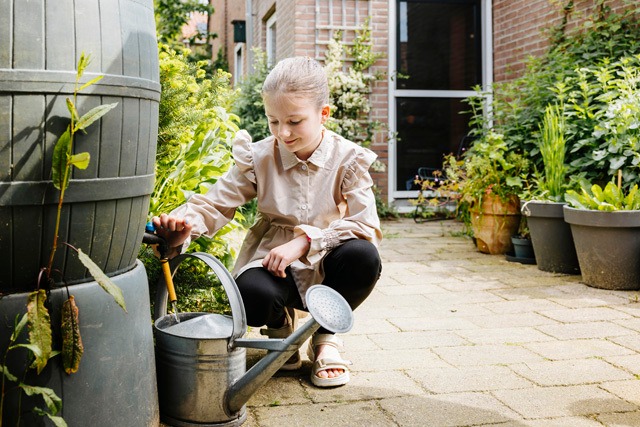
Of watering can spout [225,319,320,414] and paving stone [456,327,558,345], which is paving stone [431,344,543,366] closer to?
paving stone [456,327,558,345]

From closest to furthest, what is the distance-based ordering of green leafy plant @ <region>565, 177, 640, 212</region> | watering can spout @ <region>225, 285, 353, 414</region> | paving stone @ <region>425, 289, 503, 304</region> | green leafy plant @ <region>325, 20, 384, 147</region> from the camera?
watering can spout @ <region>225, 285, 353, 414</region> < paving stone @ <region>425, 289, 503, 304</region> < green leafy plant @ <region>565, 177, 640, 212</region> < green leafy plant @ <region>325, 20, 384, 147</region>

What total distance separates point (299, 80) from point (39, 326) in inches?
39.0

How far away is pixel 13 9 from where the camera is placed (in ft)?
4.50

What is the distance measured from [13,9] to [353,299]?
129 centimetres

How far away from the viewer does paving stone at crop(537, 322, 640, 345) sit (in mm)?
2768

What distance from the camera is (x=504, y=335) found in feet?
9.15

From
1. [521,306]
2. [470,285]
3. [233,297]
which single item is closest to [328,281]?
[233,297]

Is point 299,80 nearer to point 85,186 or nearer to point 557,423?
point 85,186

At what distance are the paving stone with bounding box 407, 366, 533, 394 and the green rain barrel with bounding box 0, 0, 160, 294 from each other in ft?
3.58

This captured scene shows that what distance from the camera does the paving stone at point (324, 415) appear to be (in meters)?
1.89

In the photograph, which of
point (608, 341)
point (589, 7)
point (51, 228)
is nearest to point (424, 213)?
point (589, 7)

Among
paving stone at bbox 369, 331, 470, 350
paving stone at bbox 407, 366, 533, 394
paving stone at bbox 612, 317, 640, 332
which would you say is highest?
paving stone at bbox 612, 317, 640, 332

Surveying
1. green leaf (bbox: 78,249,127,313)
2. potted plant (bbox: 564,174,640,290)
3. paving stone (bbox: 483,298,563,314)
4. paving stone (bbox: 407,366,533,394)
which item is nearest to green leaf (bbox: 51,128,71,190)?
green leaf (bbox: 78,249,127,313)

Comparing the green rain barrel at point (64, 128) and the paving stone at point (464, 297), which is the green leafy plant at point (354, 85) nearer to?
the paving stone at point (464, 297)
